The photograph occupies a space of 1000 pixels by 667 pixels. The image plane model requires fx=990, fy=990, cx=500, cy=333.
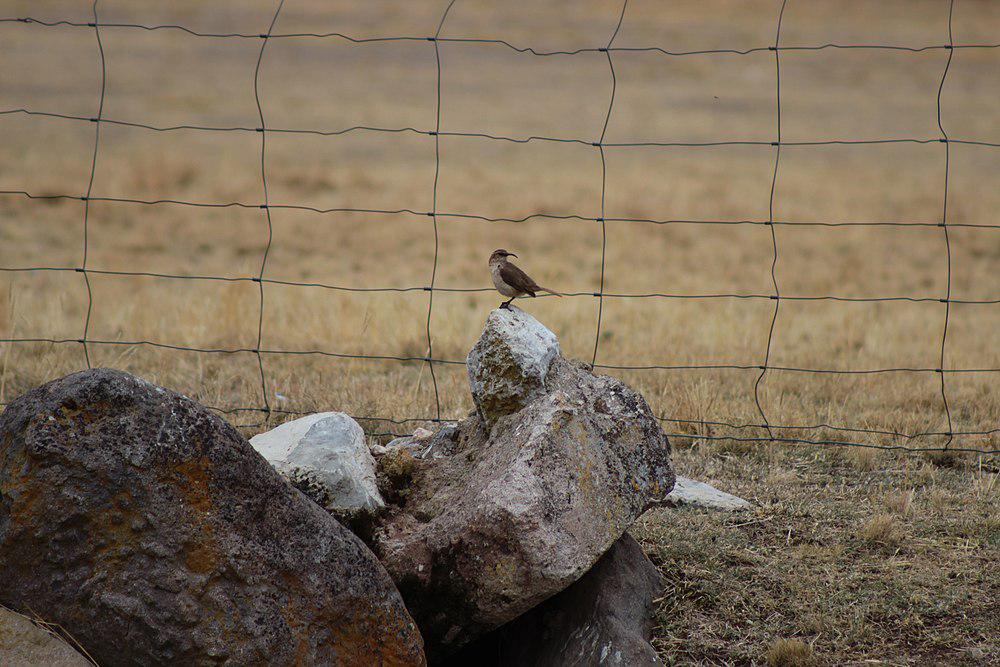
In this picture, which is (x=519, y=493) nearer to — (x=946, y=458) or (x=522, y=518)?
(x=522, y=518)

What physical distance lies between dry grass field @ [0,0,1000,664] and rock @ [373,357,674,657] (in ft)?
2.33

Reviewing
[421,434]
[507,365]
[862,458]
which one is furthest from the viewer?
[862,458]

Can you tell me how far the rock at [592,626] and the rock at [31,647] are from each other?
168cm

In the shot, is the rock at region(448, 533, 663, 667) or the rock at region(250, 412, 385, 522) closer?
the rock at region(448, 533, 663, 667)

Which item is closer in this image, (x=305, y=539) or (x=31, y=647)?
(x=31, y=647)

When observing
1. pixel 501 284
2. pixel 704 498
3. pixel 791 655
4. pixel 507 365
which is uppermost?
pixel 501 284

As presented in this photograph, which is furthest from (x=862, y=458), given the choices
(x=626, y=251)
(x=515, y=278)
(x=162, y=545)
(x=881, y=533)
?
(x=626, y=251)

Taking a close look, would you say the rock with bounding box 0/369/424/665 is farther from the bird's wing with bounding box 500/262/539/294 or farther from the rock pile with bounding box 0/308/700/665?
the bird's wing with bounding box 500/262/539/294

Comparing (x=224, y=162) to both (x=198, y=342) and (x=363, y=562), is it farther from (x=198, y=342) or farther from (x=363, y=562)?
(x=363, y=562)

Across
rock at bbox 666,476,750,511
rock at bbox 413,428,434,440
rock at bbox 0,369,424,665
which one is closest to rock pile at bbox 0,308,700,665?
rock at bbox 0,369,424,665

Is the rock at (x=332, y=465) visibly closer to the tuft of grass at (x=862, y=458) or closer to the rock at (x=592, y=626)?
the rock at (x=592, y=626)

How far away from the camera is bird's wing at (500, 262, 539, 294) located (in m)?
4.71

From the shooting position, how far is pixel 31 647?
10.5 ft

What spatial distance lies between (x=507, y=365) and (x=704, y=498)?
5.07ft
